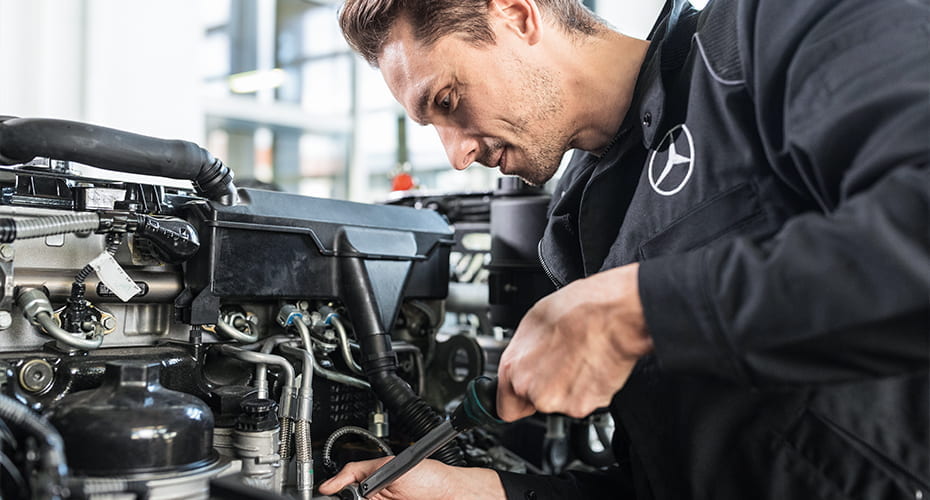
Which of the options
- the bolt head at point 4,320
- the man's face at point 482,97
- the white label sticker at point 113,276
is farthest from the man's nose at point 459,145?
the bolt head at point 4,320

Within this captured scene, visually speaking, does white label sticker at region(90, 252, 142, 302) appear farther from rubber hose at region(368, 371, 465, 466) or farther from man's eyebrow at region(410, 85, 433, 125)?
man's eyebrow at region(410, 85, 433, 125)

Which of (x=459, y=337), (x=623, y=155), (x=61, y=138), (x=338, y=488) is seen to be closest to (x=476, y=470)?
(x=338, y=488)

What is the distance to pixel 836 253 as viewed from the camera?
24.7 inches

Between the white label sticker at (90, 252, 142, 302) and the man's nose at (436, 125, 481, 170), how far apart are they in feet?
1.69

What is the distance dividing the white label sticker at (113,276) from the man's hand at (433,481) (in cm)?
38

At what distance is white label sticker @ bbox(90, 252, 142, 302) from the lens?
96 centimetres

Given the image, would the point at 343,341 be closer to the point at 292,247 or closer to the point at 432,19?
the point at 292,247

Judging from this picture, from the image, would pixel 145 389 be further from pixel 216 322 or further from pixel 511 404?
pixel 511 404

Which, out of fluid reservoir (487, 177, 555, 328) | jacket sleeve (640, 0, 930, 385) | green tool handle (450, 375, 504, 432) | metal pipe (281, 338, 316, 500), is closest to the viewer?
jacket sleeve (640, 0, 930, 385)

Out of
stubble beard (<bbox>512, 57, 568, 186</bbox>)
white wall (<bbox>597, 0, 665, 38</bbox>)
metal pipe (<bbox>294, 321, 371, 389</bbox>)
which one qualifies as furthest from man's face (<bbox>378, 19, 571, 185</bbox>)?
white wall (<bbox>597, 0, 665, 38</bbox>)

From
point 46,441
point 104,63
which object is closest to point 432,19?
point 46,441

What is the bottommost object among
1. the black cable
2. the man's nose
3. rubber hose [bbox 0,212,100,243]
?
the black cable

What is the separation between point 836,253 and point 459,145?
678 millimetres

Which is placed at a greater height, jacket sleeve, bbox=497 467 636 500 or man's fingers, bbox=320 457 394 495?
man's fingers, bbox=320 457 394 495
